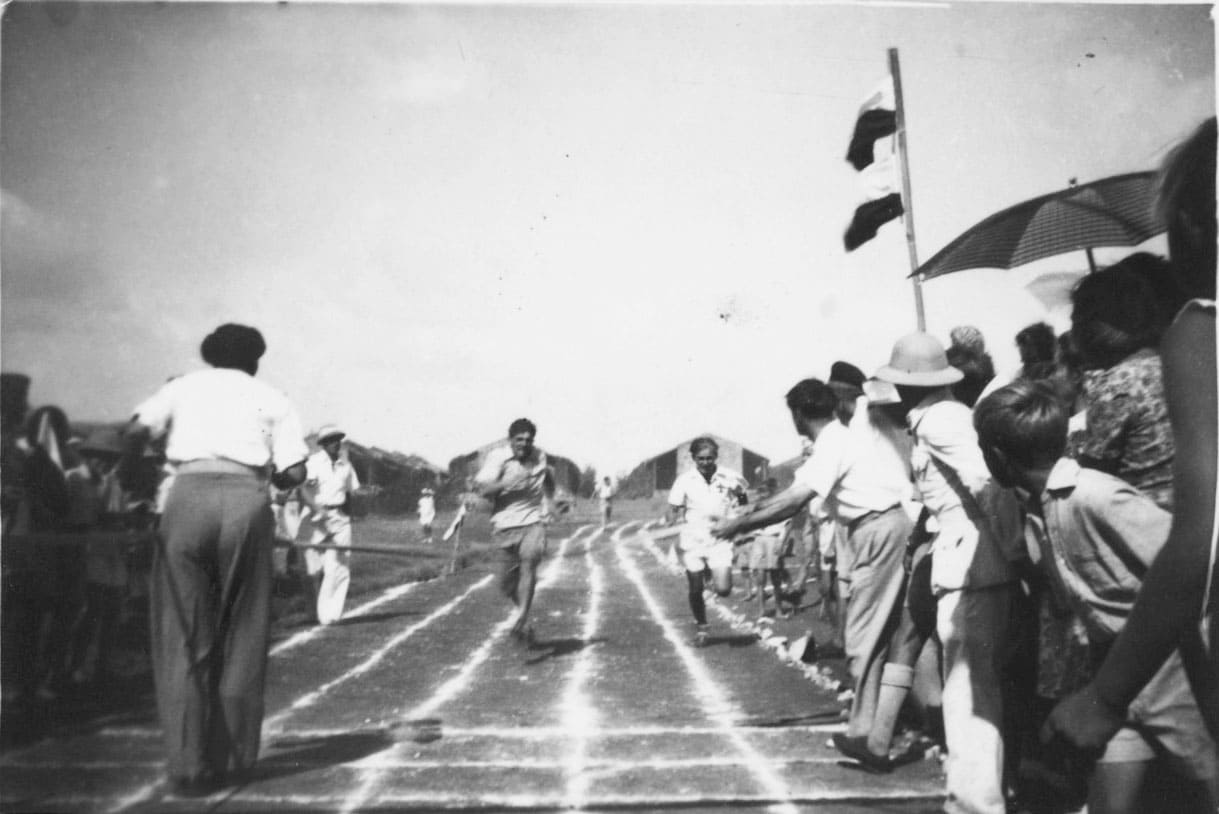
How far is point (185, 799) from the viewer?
3.17 m

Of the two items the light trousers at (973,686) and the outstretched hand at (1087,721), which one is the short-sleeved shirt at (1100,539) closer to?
the outstretched hand at (1087,721)

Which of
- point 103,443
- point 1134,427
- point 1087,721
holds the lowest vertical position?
point 1087,721

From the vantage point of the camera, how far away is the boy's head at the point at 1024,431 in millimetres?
2443

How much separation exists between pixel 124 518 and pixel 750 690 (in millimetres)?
2851

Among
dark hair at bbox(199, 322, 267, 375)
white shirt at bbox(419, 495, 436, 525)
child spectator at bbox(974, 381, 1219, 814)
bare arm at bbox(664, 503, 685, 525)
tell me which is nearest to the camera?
child spectator at bbox(974, 381, 1219, 814)

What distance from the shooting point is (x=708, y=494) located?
7559 mm

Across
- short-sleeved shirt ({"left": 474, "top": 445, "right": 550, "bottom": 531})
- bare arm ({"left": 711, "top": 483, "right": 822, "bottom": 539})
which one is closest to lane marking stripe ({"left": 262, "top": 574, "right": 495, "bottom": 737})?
short-sleeved shirt ({"left": 474, "top": 445, "right": 550, "bottom": 531})

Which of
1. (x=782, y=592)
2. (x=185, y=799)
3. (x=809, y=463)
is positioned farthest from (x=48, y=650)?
(x=782, y=592)

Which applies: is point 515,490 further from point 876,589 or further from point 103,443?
point 103,443

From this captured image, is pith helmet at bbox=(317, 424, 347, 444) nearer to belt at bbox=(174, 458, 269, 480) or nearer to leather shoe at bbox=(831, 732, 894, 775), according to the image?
belt at bbox=(174, 458, 269, 480)

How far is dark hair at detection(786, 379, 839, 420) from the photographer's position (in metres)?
4.25

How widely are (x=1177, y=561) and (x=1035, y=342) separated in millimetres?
2932

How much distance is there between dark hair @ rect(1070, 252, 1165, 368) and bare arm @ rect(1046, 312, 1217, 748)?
736mm

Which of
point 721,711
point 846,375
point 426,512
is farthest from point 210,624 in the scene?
point 426,512
